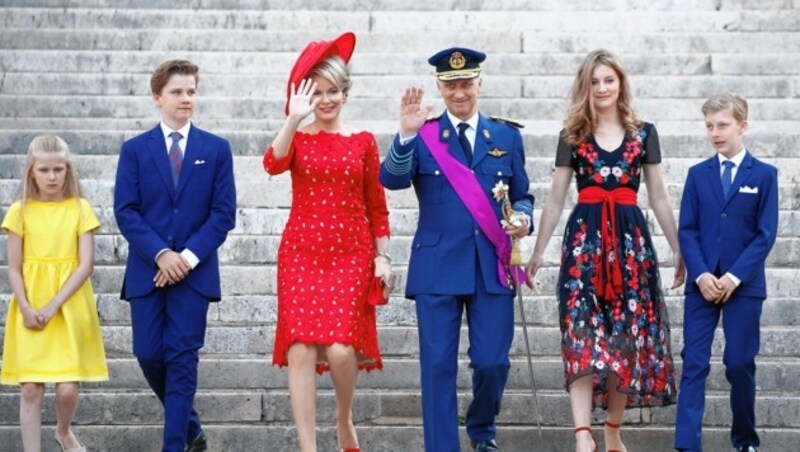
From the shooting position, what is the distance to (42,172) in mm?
8625

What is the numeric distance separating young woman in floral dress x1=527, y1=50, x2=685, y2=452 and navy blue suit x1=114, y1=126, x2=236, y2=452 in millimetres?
1558

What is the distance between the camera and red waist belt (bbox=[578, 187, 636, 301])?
8.19 m

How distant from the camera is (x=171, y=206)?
27.3 ft

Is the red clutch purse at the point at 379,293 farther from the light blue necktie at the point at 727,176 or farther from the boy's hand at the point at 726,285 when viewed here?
the light blue necktie at the point at 727,176

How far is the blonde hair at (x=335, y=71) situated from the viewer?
810 centimetres

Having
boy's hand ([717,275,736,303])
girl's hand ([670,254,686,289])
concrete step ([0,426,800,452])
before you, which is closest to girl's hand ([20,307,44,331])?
concrete step ([0,426,800,452])

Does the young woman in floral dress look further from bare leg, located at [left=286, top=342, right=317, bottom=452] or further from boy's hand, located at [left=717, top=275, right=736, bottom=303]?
bare leg, located at [left=286, top=342, right=317, bottom=452]

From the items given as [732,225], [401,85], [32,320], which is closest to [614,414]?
[732,225]

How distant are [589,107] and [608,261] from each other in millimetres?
755

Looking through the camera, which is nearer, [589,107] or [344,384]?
[344,384]

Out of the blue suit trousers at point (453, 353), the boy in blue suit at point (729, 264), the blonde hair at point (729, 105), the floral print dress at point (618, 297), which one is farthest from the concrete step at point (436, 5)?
the blue suit trousers at point (453, 353)

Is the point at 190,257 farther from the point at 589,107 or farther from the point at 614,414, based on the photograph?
the point at 614,414

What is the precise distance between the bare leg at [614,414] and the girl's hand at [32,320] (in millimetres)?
2775

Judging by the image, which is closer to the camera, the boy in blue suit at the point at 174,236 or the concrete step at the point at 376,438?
the boy in blue suit at the point at 174,236
